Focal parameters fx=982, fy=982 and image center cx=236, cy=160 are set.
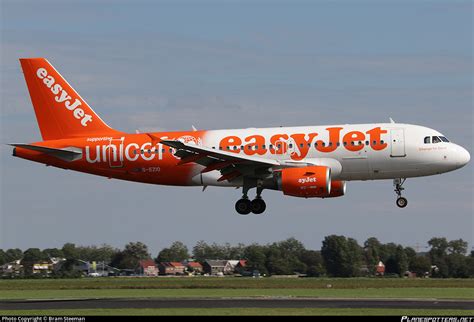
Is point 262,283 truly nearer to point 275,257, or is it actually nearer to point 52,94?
point 52,94

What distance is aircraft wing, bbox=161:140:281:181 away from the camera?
54.7 meters

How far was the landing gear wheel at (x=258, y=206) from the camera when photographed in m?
58.7

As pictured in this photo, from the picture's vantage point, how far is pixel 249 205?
58875 millimetres

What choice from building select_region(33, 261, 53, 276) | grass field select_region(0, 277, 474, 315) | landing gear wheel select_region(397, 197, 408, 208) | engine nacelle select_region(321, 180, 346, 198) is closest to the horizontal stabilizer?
grass field select_region(0, 277, 474, 315)

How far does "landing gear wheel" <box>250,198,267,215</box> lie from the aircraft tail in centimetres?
1045

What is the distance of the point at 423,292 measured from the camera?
2206 inches

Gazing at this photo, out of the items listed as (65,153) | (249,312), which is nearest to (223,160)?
(65,153)

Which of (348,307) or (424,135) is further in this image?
(424,135)

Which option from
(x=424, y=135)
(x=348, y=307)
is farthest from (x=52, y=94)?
(x=348, y=307)

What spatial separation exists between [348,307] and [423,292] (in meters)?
14.0

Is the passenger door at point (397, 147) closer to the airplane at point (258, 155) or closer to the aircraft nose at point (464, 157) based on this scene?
the airplane at point (258, 155)

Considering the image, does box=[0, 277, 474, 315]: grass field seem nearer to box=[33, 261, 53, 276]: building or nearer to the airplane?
the airplane

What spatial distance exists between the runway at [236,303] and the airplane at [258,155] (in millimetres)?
9233

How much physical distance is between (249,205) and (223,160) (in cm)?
392
